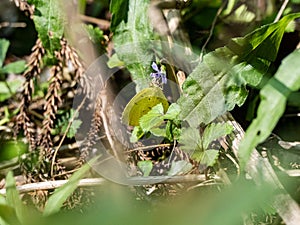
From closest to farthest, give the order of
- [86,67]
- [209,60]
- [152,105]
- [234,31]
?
[209,60] < [152,105] < [86,67] < [234,31]

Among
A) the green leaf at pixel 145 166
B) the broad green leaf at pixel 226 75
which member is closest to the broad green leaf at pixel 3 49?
the green leaf at pixel 145 166

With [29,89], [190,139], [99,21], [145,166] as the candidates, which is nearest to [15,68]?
[29,89]

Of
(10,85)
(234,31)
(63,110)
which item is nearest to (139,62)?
(63,110)

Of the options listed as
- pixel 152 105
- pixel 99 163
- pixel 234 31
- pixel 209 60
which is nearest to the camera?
pixel 209 60

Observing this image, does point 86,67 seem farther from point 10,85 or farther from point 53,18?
point 10,85

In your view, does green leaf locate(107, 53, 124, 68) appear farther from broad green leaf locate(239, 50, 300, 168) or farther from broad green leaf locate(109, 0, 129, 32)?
broad green leaf locate(239, 50, 300, 168)
